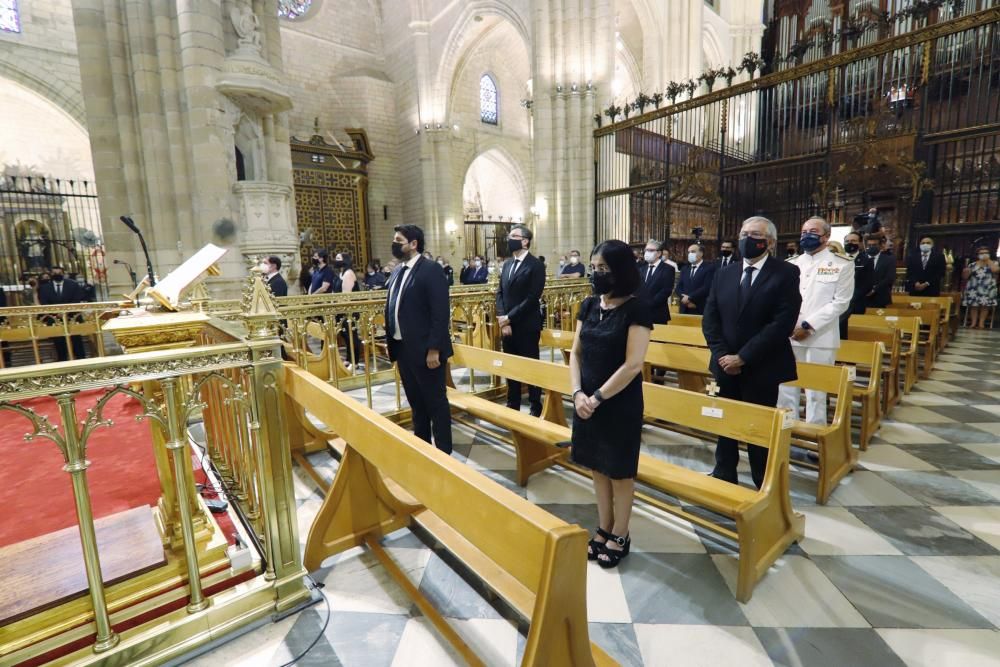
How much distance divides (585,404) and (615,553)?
73cm

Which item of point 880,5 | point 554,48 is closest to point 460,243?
point 554,48

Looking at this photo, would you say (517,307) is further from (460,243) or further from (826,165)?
(460,243)

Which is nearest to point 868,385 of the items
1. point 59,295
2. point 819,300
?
point 819,300

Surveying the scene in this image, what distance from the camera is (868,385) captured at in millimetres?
3670

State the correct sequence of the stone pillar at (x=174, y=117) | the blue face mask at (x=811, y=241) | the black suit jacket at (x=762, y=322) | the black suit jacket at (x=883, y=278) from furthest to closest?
the stone pillar at (x=174, y=117) < the black suit jacket at (x=883, y=278) < the blue face mask at (x=811, y=241) < the black suit jacket at (x=762, y=322)

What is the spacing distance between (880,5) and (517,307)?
1725cm

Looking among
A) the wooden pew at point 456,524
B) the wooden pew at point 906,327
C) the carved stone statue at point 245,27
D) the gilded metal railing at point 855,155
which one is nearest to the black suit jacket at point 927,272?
the gilded metal railing at point 855,155

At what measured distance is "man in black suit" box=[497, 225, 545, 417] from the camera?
3969 millimetres

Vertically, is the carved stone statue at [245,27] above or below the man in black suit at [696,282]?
above

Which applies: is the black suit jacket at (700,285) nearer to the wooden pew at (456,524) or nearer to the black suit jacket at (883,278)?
the black suit jacket at (883,278)

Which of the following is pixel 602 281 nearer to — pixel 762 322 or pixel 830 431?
pixel 762 322

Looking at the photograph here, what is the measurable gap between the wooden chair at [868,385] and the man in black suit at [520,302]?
234cm

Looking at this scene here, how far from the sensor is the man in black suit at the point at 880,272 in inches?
242

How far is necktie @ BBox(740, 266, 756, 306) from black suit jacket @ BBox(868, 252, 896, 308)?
15.5 ft
